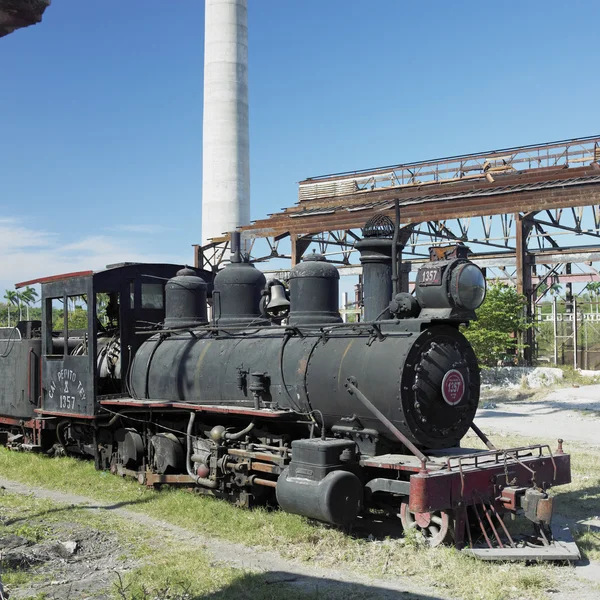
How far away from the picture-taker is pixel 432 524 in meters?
6.55

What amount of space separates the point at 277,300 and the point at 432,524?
3682mm

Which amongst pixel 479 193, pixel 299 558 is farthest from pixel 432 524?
pixel 479 193

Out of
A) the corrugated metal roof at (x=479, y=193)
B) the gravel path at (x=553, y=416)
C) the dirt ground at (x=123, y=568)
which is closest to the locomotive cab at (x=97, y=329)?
the dirt ground at (x=123, y=568)

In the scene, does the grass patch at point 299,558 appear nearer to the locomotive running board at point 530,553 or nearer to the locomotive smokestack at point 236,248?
the locomotive running board at point 530,553

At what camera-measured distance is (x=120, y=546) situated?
22.0 ft

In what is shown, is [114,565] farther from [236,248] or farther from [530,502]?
[236,248]

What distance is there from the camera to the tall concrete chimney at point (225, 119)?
37.3 m

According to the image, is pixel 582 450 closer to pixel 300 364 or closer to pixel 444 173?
pixel 300 364

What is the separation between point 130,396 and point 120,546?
390 centimetres

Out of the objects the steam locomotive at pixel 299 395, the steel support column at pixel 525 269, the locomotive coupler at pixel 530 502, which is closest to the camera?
the locomotive coupler at pixel 530 502

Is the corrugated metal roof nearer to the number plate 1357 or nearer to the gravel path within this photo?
the gravel path

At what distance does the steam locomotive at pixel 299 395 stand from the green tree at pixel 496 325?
11973 mm

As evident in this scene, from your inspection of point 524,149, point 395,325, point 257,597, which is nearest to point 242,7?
point 524,149

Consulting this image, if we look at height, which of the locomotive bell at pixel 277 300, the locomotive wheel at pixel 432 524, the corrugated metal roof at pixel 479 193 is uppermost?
the corrugated metal roof at pixel 479 193
